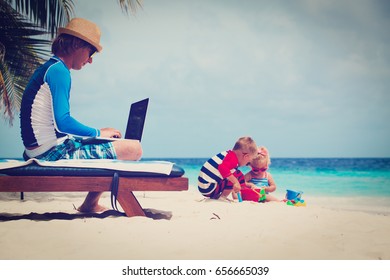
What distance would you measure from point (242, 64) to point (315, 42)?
1.08 meters

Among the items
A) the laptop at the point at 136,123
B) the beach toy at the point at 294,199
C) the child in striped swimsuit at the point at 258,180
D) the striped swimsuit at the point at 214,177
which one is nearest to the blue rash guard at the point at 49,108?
the laptop at the point at 136,123

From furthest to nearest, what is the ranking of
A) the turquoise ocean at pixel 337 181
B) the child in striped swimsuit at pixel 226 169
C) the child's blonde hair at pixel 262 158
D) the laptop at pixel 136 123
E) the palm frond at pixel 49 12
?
the turquoise ocean at pixel 337 181 → the palm frond at pixel 49 12 → the child's blonde hair at pixel 262 158 → the child in striped swimsuit at pixel 226 169 → the laptop at pixel 136 123

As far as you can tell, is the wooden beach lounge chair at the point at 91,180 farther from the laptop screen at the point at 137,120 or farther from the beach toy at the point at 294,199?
the beach toy at the point at 294,199

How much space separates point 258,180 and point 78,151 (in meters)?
1.97

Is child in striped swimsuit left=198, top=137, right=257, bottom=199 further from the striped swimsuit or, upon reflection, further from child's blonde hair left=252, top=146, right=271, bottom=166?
child's blonde hair left=252, top=146, right=271, bottom=166

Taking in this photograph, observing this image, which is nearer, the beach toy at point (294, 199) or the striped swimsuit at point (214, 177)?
the striped swimsuit at point (214, 177)

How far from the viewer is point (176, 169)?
2576 millimetres

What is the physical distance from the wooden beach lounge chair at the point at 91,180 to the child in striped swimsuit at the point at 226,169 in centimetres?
80

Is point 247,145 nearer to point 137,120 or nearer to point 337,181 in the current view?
point 137,120

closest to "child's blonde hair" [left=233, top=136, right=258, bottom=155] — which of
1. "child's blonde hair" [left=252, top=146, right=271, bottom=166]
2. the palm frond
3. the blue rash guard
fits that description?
"child's blonde hair" [left=252, top=146, right=271, bottom=166]

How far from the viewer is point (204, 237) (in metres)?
2.17

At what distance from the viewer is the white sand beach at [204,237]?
197 cm
